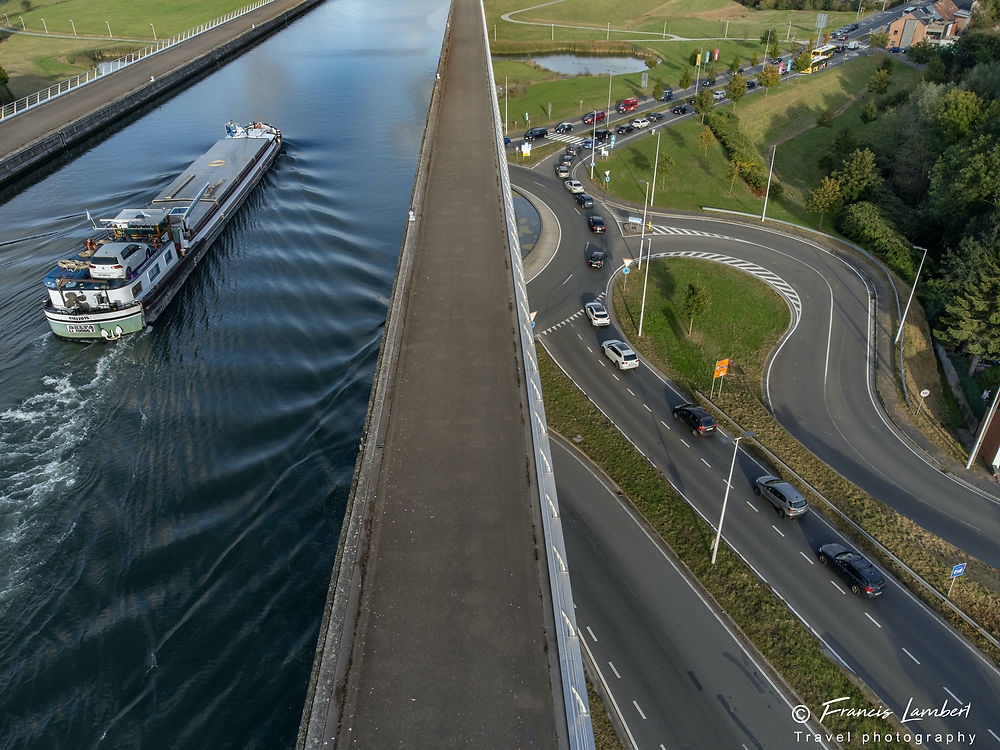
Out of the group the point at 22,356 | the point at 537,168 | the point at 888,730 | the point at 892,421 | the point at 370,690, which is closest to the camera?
the point at 370,690

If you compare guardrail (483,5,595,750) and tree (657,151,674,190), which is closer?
guardrail (483,5,595,750)

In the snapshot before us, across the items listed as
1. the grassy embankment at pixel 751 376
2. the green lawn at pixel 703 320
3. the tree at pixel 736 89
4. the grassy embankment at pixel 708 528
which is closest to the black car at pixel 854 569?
the grassy embankment at pixel 751 376

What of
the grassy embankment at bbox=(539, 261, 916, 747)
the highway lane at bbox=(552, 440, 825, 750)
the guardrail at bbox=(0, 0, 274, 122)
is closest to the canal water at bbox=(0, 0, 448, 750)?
the highway lane at bbox=(552, 440, 825, 750)

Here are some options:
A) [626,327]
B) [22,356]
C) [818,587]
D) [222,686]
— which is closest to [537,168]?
[626,327]

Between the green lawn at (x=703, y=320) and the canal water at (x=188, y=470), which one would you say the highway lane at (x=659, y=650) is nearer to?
the canal water at (x=188, y=470)

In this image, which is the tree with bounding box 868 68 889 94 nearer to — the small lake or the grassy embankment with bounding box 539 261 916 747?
the small lake

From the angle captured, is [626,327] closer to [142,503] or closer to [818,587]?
[818,587]

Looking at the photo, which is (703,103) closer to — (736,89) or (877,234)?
(736,89)
